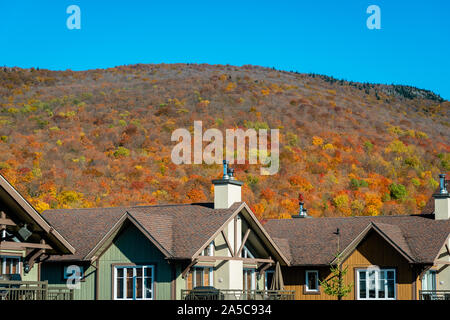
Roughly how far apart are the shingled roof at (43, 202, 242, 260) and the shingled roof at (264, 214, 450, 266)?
5817 millimetres

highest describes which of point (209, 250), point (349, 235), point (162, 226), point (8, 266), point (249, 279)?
point (162, 226)

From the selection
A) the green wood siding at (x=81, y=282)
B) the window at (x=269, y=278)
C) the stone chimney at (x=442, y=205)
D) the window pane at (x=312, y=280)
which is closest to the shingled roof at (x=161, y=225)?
the green wood siding at (x=81, y=282)

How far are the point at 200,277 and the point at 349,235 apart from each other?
904 cm

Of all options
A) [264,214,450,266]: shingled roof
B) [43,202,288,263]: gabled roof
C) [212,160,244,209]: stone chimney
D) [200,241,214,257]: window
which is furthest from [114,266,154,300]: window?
[264,214,450,266]: shingled roof

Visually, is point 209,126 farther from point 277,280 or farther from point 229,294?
point 229,294

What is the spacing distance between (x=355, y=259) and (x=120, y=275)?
456 inches

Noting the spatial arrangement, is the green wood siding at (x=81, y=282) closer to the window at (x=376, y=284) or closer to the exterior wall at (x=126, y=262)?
the exterior wall at (x=126, y=262)

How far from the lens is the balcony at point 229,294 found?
26.7 meters

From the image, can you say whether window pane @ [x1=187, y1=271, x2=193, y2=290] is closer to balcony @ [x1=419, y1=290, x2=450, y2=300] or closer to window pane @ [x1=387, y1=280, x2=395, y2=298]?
window pane @ [x1=387, y1=280, x2=395, y2=298]

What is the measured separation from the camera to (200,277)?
2906 centimetres

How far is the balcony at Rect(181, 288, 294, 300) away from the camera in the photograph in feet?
87.5

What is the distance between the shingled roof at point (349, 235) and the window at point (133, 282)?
28.5 feet

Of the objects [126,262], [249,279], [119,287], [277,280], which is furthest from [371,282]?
[119,287]

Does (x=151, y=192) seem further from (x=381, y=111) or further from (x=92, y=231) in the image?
(x=381, y=111)
